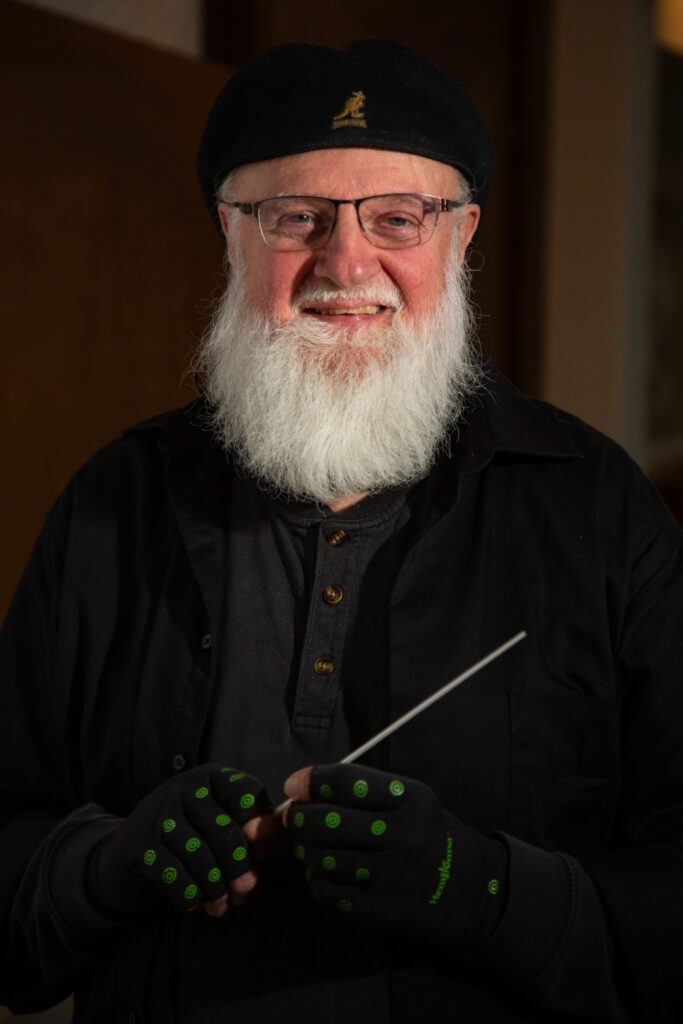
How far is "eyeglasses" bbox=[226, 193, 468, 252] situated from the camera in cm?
125

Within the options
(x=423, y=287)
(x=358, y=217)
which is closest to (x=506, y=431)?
(x=423, y=287)

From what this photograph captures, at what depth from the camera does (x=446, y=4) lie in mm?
3021

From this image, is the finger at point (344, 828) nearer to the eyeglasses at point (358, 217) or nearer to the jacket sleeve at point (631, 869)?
the jacket sleeve at point (631, 869)

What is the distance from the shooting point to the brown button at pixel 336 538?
49.7 inches

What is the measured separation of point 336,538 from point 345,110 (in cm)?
44

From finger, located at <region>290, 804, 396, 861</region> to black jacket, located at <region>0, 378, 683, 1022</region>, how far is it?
151 mm

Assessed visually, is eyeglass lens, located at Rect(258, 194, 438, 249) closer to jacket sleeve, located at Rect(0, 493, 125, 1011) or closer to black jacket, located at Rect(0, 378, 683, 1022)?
black jacket, located at Rect(0, 378, 683, 1022)

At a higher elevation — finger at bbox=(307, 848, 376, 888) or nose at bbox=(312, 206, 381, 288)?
nose at bbox=(312, 206, 381, 288)

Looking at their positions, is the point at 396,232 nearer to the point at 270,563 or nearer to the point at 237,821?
the point at 270,563

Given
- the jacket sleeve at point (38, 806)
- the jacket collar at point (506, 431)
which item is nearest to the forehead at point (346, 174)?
the jacket collar at point (506, 431)

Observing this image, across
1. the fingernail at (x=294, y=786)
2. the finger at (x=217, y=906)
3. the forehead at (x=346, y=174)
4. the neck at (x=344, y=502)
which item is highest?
the forehead at (x=346, y=174)

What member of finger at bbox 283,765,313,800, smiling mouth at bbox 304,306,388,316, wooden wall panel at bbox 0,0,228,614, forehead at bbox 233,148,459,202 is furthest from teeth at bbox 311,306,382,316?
wooden wall panel at bbox 0,0,228,614

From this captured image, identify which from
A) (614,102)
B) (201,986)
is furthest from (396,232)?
(614,102)

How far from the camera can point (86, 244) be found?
2.10m
